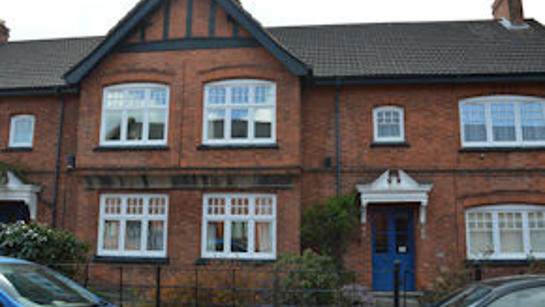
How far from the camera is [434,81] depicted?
14094mm

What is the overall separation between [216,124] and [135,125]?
8.32 ft

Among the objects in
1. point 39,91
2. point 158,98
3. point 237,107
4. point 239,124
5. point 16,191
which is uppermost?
point 39,91

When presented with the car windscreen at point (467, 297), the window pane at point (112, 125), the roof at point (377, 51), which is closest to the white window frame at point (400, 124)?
the roof at point (377, 51)

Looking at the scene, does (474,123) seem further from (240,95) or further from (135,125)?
(135,125)

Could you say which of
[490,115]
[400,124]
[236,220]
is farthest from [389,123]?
[236,220]

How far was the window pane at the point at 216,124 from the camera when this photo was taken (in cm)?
1409

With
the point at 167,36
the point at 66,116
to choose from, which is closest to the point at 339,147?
the point at 167,36

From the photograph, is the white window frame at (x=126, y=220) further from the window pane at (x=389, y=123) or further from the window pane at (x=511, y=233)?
the window pane at (x=511, y=233)

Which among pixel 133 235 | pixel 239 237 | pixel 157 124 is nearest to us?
pixel 239 237

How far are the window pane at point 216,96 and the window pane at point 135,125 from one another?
2.16 metres

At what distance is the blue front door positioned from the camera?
45.2ft

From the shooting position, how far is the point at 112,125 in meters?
14.6

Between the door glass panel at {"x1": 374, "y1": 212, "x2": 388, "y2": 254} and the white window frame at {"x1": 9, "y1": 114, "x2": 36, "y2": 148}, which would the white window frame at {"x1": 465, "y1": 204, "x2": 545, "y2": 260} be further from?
the white window frame at {"x1": 9, "y1": 114, "x2": 36, "y2": 148}

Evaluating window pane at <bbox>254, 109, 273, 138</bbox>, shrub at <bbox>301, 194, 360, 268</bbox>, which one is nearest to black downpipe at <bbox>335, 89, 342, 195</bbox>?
shrub at <bbox>301, 194, 360, 268</bbox>
